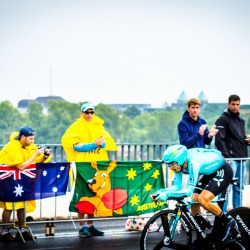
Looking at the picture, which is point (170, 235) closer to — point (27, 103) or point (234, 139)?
point (234, 139)

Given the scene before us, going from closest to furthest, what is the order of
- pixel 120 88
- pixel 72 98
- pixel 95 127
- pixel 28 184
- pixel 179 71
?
pixel 28 184
pixel 95 127
pixel 72 98
pixel 120 88
pixel 179 71

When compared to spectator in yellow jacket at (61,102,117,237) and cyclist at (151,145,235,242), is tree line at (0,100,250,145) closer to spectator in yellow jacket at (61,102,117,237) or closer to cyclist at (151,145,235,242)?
spectator in yellow jacket at (61,102,117,237)

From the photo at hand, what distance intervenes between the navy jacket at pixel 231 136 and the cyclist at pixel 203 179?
331 cm

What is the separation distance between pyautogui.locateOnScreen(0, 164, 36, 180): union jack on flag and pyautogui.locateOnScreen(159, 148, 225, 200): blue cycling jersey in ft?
9.91

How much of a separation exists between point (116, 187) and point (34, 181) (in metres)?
1.27

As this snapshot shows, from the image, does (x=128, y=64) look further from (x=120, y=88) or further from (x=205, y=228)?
(x=205, y=228)

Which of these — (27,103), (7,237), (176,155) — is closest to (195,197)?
(176,155)

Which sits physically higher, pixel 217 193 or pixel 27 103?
pixel 27 103

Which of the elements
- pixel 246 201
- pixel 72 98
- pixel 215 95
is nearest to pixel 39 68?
pixel 72 98

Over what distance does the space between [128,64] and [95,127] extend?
188m

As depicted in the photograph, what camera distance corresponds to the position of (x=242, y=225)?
28.5ft

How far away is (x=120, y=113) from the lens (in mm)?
175750

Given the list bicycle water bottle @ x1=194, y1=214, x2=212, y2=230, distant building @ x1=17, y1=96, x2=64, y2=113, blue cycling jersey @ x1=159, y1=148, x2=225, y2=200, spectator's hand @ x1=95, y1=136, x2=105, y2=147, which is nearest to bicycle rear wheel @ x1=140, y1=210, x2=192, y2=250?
bicycle water bottle @ x1=194, y1=214, x2=212, y2=230

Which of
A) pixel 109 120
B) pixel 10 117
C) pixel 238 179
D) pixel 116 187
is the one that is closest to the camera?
pixel 116 187
